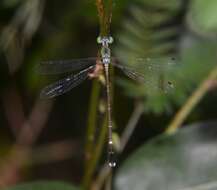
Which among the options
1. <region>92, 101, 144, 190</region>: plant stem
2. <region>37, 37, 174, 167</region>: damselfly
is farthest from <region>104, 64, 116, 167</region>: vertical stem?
<region>92, 101, 144, 190</region>: plant stem

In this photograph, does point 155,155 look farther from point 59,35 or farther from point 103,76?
point 59,35

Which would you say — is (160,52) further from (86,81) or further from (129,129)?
(86,81)

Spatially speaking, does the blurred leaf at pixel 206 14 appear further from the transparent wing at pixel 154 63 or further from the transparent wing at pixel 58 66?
the transparent wing at pixel 58 66

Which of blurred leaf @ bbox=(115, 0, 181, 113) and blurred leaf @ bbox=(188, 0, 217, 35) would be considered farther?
blurred leaf @ bbox=(115, 0, 181, 113)

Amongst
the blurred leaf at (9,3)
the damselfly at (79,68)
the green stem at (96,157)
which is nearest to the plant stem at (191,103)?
the damselfly at (79,68)

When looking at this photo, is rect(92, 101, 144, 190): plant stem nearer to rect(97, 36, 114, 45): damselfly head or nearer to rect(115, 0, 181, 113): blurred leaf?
rect(115, 0, 181, 113): blurred leaf
